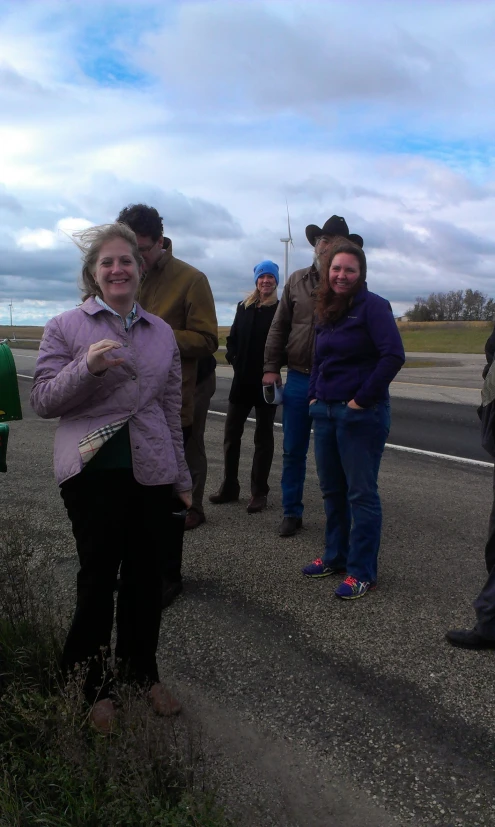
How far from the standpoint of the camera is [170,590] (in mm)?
4059

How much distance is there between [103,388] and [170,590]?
1.79m

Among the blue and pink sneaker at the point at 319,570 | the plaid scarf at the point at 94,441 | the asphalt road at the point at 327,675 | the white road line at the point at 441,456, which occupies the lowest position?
the asphalt road at the point at 327,675

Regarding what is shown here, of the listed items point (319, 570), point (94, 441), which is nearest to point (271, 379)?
point (319, 570)

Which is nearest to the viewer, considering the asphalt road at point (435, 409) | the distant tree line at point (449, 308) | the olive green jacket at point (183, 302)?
the olive green jacket at point (183, 302)

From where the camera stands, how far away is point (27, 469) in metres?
7.46

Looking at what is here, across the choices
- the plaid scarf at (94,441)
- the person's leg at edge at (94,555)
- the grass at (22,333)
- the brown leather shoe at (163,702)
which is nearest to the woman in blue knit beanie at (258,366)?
the brown leather shoe at (163,702)

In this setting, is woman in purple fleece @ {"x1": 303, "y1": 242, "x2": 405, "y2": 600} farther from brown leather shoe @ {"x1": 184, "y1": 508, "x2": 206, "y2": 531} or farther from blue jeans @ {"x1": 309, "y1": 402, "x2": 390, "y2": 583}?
brown leather shoe @ {"x1": 184, "y1": 508, "x2": 206, "y2": 531}

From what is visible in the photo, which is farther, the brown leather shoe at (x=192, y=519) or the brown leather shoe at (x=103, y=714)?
the brown leather shoe at (x=192, y=519)

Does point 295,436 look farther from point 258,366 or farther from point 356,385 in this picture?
point 356,385

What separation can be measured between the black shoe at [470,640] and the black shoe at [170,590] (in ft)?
5.16

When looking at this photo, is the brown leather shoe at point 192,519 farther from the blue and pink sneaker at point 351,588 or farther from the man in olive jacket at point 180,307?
the blue and pink sneaker at point 351,588

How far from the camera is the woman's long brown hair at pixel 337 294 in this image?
406 cm

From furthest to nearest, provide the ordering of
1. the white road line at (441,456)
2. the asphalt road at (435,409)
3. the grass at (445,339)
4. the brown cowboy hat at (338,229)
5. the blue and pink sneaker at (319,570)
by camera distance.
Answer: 1. the grass at (445,339)
2. the asphalt road at (435,409)
3. the white road line at (441,456)
4. the brown cowboy hat at (338,229)
5. the blue and pink sneaker at (319,570)

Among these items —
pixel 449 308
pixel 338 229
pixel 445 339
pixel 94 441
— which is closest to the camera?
pixel 94 441
